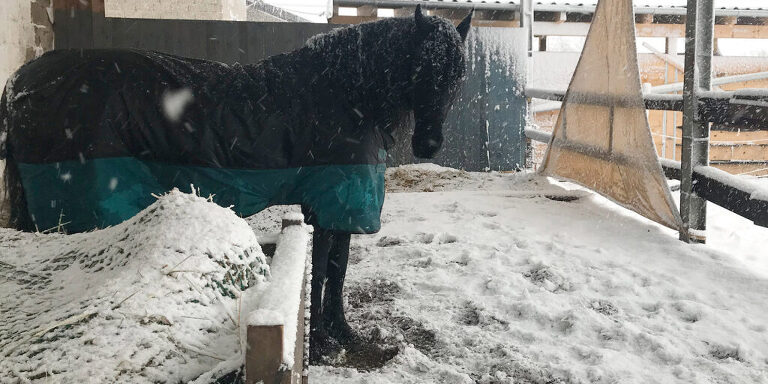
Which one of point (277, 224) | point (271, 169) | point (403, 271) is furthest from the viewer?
point (277, 224)

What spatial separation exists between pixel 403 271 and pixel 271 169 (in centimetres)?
129

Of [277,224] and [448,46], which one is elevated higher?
[448,46]

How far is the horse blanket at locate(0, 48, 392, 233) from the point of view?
1.98 meters

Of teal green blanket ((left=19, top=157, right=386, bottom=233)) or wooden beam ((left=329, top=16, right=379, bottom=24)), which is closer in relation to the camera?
teal green blanket ((left=19, top=157, right=386, bottom=233))

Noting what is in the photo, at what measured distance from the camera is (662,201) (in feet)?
12.8

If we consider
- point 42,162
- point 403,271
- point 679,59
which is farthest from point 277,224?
point 679,59

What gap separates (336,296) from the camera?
2.53 metres

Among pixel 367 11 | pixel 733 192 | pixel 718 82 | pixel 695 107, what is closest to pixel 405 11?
pixel 367 11

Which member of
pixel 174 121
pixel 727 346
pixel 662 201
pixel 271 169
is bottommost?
pixel 727 346

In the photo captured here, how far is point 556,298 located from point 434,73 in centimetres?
125

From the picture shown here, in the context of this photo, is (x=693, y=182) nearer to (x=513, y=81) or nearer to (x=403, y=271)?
(x=403, y=271)

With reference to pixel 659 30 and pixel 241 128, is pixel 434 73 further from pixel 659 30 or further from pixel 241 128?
pixel 659 30

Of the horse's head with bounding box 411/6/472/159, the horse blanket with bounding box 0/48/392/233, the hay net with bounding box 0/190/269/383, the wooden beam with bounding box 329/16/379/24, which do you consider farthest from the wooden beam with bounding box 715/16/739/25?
the hay net with bounding box 0/190/269/383

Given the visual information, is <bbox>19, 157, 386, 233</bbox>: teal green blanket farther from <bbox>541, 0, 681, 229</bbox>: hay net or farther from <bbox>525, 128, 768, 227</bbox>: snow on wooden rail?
<bbox>541, 0, 681, 229</bbox>: hay net
